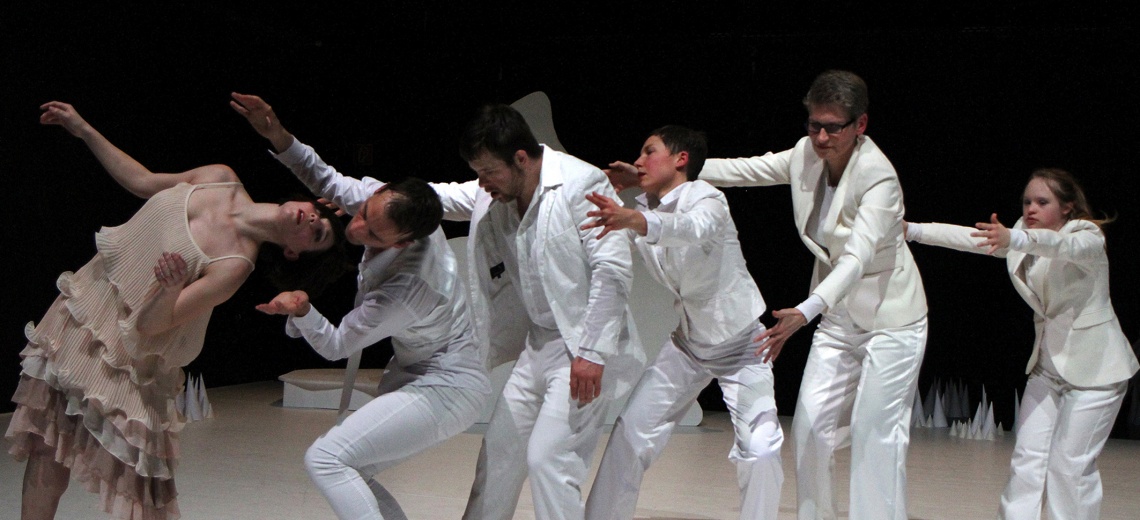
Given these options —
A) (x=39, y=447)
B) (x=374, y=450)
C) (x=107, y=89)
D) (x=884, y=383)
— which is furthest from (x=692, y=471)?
(x=107, y=89)

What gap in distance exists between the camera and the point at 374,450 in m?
2.81

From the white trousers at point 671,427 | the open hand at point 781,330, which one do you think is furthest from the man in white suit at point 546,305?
the open hand at point 781,330

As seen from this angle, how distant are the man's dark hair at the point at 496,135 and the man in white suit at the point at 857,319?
3.20 ft

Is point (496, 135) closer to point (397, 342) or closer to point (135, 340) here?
point (397, 342)

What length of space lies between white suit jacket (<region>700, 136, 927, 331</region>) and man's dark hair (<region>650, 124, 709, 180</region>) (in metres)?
0.31

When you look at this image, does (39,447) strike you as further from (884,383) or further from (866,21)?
(866,21)

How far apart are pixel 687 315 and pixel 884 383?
0.64 meters

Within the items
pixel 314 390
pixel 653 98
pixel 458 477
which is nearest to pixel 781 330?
pixel 458 477

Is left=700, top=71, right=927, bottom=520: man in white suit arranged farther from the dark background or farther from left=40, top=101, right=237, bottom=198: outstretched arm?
the dark background

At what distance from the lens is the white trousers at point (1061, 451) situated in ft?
11.5

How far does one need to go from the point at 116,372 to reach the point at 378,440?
28.2 inches

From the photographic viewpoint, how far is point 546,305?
2.95 meters

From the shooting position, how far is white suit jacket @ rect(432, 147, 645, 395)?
279cm

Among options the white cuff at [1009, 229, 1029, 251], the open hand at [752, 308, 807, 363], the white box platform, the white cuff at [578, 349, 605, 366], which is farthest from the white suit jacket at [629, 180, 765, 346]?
the white box platform
